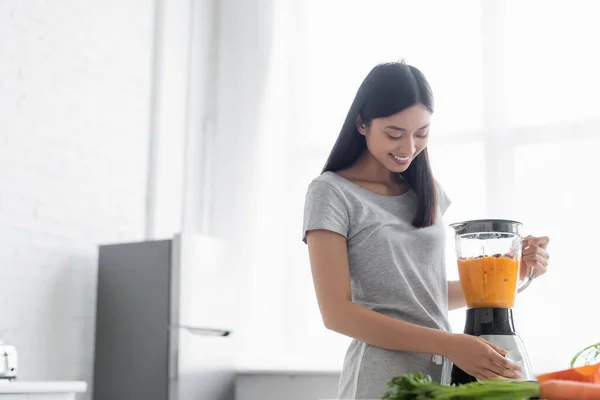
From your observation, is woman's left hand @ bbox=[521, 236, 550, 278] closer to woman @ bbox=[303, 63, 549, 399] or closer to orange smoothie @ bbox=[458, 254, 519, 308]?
Result: woman @ bbox=[303, 63, 549, 399]

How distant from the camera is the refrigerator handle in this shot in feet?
9.73

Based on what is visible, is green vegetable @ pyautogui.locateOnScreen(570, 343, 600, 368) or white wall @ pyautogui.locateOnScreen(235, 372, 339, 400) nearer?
green vegetable @ pyautogui.locateOnScreen(570, 343, 600, 368)

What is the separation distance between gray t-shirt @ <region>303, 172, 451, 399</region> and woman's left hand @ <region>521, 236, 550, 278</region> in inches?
7.5

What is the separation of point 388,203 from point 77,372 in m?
1.85

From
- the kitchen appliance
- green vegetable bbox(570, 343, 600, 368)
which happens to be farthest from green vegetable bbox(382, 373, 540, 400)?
the kitchen appliance

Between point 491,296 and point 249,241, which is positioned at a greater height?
point 249,241

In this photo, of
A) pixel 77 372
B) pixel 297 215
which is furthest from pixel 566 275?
pixel 77 372

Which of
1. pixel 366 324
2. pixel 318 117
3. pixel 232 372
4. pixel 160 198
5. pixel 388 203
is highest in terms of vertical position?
pixel 318 117

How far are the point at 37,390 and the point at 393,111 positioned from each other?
125cm

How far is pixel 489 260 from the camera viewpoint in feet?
4.34

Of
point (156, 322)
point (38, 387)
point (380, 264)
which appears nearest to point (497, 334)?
point (380, 264)

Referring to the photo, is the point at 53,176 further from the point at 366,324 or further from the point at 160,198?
the point at 366,324

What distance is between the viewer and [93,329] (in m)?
3.05

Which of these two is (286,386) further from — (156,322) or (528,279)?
(528,279)
